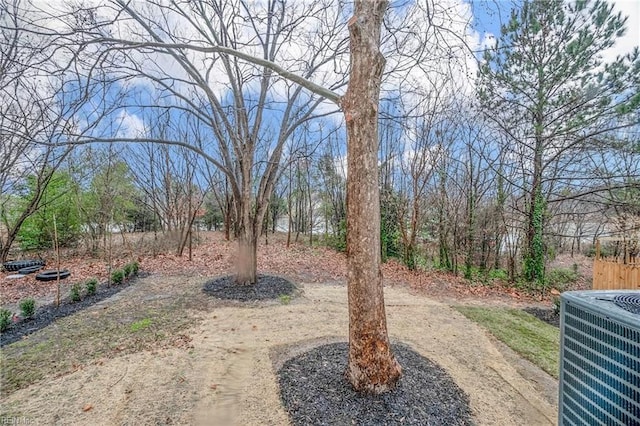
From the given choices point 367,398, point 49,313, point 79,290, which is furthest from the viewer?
point 79,290

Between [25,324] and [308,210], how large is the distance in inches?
464

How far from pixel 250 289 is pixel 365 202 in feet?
12.8

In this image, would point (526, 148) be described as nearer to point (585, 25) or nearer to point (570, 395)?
point (585, 25)

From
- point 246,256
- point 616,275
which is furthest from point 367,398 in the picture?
point 616,275

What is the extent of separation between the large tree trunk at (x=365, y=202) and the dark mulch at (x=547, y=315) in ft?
13.6

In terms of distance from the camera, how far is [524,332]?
13.5ft

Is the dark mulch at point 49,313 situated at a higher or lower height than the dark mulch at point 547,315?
higher

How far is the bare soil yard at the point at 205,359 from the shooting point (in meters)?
2.24

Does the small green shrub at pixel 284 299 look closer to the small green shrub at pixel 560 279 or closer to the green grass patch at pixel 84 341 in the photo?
the green grass patch at pixel 84 341

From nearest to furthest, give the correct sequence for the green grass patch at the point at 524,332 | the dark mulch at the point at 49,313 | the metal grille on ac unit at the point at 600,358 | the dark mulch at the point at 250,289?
the metal grille on ac unit at the point at 600,358
the green grass patch at the point at 524,332
the dark mulch at the point at 49,313
the dark mulch at the point at 250,289

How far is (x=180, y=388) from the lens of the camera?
2500 millimetres

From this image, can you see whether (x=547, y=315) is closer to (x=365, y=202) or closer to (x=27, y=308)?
(x=365, y=202)

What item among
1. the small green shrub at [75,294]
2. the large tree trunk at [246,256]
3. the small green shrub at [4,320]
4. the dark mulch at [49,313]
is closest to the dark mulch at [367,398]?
the large tree trunk at [246,256]

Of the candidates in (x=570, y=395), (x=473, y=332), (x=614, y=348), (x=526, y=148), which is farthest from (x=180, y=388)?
(x=526, y=148)
